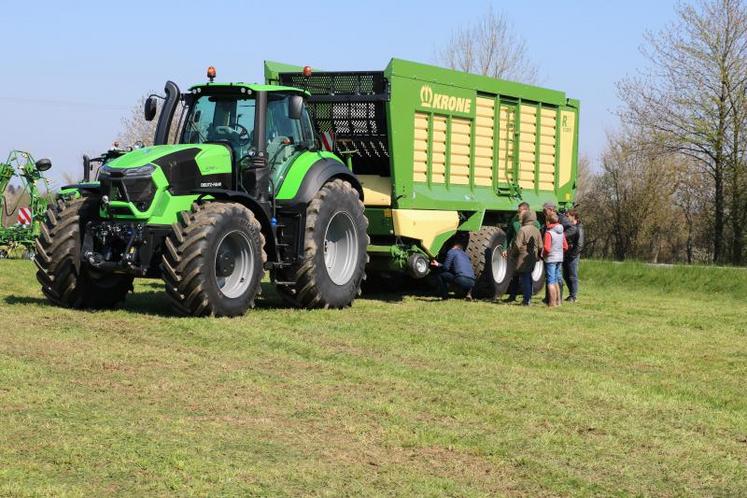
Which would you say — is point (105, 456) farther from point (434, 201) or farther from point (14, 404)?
point (434, 201)

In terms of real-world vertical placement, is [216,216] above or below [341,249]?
above

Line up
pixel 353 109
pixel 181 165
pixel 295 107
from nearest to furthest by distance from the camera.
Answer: pixel 181 165
pixel 295 107
pixel 353 109

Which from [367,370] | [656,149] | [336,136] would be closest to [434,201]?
[336,136]

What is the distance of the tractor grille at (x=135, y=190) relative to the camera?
1224 cm

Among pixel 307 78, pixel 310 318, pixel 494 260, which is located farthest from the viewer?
pixel 494 260

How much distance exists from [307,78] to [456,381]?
7430 mm

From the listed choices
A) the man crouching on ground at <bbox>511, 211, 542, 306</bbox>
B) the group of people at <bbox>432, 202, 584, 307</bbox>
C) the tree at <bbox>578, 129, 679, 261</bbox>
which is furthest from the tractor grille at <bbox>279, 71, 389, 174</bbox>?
the tree at <bbox>578, 129, 679, 261</bbox>

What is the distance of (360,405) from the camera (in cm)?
823

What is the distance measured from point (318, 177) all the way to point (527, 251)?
13.5ft

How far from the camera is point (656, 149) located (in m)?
33.2

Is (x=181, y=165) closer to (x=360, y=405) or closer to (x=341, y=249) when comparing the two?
(x=341, y=249)

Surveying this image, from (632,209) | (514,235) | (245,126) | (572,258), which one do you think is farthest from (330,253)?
(632,209)

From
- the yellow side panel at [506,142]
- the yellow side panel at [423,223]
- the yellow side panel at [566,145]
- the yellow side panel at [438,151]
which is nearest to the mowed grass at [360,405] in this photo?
the yellow side panel at [423,223]

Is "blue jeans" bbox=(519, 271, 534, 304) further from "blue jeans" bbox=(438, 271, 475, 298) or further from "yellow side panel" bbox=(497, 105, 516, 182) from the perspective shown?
"yellow side panel" bbox=(497, 105, 516, 182)
